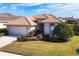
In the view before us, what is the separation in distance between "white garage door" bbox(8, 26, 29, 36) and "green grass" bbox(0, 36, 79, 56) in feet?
2.37

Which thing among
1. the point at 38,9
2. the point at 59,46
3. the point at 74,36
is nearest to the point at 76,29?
the point at 74,36

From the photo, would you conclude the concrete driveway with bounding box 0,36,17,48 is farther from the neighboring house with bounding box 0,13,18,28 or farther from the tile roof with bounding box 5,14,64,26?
the tile roof with bounding box 5,14,64,26

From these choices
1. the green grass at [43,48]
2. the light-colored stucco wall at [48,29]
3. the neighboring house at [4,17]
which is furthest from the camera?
the light-colored stucco wall at [48,29]

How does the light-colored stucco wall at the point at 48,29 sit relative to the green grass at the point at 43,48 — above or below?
above

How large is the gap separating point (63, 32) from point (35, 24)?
1783 millimetres

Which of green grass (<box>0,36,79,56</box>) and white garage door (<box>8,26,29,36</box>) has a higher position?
white garage door (<box>8,26,29,36</box>)

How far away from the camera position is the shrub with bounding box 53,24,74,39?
16.8m

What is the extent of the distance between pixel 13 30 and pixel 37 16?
6.00ft

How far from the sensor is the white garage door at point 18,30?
16.8 meters

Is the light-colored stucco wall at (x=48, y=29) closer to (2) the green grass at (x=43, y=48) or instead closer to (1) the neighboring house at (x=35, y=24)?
(1) the neighboring house at (x=35, y=24)

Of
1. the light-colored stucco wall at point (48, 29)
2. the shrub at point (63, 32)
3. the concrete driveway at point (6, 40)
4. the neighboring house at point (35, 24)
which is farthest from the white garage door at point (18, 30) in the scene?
the shrub at point (63, 32)

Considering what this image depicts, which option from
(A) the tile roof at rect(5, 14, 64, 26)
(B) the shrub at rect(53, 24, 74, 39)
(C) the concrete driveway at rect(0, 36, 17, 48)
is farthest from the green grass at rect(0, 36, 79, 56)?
(A) the tile roof at rect(5, 14, 64, 26)

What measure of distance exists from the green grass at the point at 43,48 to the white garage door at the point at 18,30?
723 mm

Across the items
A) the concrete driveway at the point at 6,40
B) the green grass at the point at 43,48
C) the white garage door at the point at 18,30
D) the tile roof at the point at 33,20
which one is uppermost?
the tile roof at the point at 33,20
